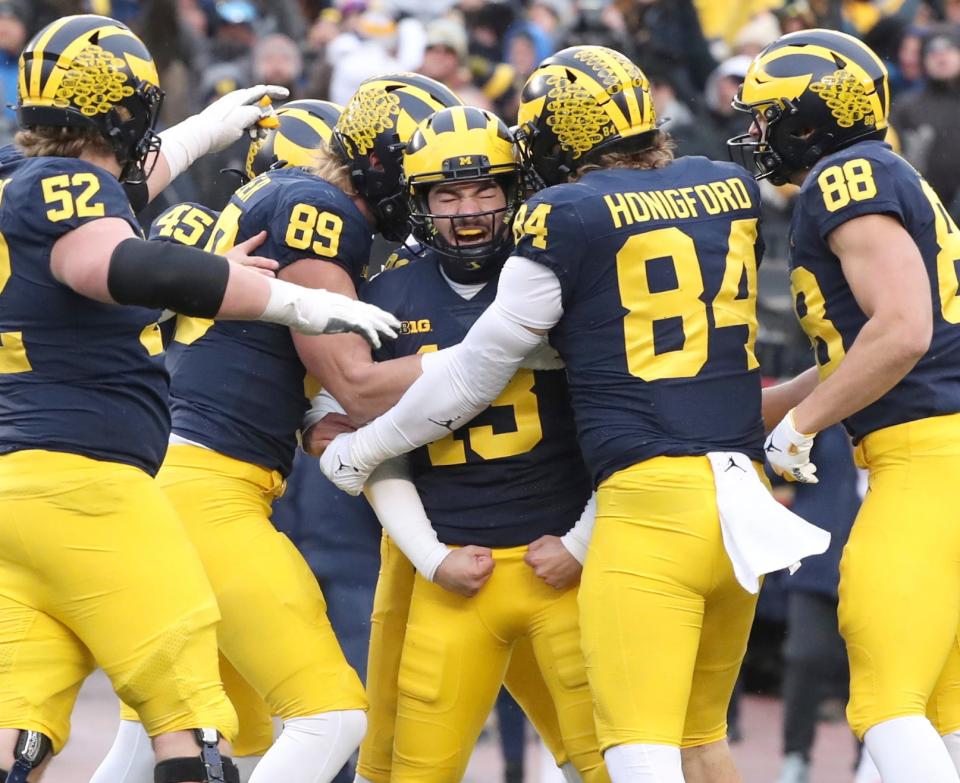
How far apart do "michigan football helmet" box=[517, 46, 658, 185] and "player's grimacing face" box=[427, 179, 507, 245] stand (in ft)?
0.56

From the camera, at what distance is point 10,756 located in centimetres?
416

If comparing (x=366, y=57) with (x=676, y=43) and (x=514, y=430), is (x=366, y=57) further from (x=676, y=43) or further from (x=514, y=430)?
(x=514, y=430)

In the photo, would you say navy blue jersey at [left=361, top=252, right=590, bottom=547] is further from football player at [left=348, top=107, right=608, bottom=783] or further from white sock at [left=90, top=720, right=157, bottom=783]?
white sock at [left=90, top=720, right=157, bottom=783]

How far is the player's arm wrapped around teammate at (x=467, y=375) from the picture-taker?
4.33 metres

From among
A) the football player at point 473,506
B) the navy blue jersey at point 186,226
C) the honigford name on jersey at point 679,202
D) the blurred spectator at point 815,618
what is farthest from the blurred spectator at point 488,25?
the honigford name on jersey at point 679,202

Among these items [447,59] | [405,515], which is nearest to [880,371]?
[405,515]

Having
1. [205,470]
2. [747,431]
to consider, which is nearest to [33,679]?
[205,470]

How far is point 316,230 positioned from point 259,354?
0.41 metres

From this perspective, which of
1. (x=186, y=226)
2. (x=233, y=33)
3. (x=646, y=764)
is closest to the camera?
(x=646, y=764)

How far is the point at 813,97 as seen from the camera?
15.1 ft

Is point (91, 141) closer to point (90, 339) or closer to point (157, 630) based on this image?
point (90, 339)

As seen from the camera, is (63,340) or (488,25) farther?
(488,25)

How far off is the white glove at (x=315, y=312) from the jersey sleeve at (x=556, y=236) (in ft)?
1.41

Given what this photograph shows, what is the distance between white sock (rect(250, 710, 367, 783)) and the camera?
4566 millimetres
